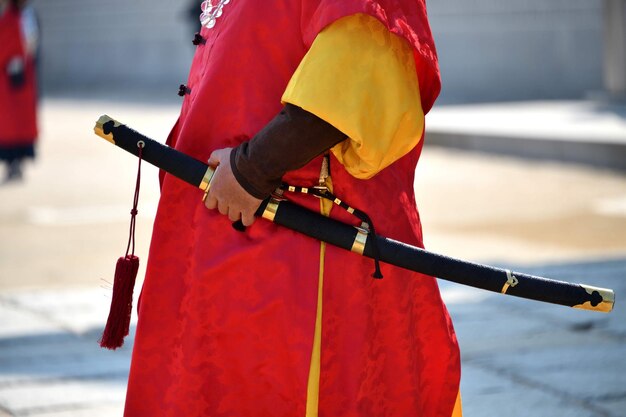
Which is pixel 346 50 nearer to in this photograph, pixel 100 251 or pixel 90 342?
pixel 90 342

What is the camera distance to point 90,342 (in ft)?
15.0

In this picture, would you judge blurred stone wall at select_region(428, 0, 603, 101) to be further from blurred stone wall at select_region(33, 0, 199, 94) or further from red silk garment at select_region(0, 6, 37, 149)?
red silk garment at select_region(0, 6, 37, 149)

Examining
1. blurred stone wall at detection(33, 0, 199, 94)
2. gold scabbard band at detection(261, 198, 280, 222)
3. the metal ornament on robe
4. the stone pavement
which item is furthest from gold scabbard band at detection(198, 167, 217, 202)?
blurred stone wall at detection(33, 0, 199, 94)

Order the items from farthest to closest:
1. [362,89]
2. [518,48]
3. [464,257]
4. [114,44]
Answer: [114,44] < [518,48] < [464,257] < [362,89]

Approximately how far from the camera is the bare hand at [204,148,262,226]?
2311 millimetres

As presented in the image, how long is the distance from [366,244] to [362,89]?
0.32 meters

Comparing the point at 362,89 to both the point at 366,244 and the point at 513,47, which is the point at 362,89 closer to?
the point at 366,244

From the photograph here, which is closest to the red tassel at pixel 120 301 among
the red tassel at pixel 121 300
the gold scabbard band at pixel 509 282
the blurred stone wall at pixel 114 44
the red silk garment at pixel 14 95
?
the red tassel at pixel 121 300

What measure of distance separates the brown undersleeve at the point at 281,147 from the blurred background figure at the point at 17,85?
8.66 meters

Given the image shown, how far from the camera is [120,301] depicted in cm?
253

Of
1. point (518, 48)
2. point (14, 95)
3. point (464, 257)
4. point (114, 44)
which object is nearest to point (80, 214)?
point (14, 95)

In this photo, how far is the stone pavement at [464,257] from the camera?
3.87 m

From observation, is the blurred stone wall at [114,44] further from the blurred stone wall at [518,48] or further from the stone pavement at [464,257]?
the stone pavement at [464,257]

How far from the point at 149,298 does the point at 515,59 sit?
54.1ft
